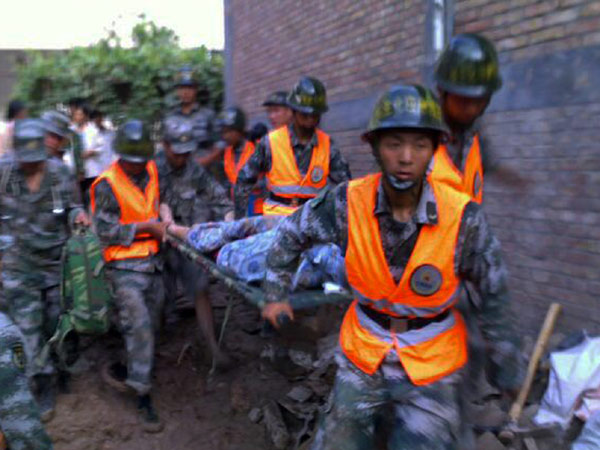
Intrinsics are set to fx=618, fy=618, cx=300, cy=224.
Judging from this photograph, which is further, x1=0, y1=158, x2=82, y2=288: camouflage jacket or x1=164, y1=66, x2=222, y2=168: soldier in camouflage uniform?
x1=164, y1=66, x2=222, y2=168: soldier in camouflage uniform

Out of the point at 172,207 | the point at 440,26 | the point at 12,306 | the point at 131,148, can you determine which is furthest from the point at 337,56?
the point at 12,306

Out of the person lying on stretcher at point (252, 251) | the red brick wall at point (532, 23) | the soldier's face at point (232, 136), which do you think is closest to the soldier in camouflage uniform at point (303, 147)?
the person lying on stretcher at point (252, 251)

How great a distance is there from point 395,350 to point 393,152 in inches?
29.3

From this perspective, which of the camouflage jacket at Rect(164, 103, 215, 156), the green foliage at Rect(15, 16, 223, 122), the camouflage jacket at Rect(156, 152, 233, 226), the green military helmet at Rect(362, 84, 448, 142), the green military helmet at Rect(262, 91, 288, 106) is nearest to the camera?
the green military helmet at Rect(362, 84, 448, 142)

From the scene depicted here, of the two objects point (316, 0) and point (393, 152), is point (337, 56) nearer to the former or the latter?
point (316, 0)

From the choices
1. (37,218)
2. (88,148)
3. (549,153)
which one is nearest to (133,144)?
(37,218)

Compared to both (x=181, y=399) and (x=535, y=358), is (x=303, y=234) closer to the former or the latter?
(x=535, y=358)

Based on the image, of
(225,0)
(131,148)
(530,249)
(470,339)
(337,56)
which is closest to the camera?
(470,339)

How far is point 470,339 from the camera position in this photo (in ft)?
8.20

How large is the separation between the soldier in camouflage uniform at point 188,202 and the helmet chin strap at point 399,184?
2868 mm

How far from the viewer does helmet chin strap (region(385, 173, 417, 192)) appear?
7.37 feet

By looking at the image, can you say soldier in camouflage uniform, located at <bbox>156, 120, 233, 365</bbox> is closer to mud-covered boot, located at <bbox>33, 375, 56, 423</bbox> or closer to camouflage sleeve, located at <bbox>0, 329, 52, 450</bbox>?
mud-covered boot, located at <bbox>33, 375, 56, 423</bbox>

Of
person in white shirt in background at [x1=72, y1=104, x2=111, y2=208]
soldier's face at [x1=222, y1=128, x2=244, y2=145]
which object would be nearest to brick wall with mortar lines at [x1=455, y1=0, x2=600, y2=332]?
soldier's face at [x1=222, y1=128, x2=244, y2=145]

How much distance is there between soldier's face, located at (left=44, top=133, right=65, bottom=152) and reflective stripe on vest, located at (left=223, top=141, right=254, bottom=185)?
6.39 feet
